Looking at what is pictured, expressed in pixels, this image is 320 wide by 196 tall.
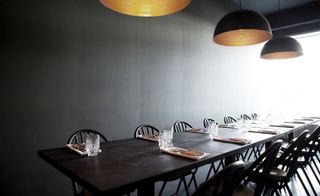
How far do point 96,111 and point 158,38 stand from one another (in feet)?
5.25

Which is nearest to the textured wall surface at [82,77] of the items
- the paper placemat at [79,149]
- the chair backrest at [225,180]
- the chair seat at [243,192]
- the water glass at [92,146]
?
the paper placemat at [79,149]

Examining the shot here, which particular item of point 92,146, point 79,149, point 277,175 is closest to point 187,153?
point 92,146

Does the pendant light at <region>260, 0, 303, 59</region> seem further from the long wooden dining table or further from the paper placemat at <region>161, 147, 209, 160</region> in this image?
the paper placemat at <region>161, 147, 209, 160</region>

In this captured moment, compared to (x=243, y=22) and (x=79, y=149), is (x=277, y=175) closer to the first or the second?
(x=243, y=22)

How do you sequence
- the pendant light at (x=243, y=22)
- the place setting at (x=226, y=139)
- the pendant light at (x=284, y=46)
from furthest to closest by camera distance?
the pendant light at (x=284, y=46) < the pendant light at (x=243, y=22) < the place setting at (x=226, y=139)

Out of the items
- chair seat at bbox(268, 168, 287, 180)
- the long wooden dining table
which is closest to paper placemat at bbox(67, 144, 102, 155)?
the long wooden dining table

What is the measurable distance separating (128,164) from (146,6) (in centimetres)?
117

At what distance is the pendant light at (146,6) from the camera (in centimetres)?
169

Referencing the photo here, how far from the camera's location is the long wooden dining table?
1095mm

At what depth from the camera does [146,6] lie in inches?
68.2

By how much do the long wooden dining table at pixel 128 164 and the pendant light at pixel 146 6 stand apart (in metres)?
1.10

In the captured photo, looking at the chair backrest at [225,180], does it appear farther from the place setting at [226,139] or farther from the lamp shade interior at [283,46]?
the lamp shade interior at [283,46]

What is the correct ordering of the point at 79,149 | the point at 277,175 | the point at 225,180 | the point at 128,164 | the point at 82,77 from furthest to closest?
the point at 82,77
the point at 277,175
the point at 79,149
the point at 128,164
the point at 225,180

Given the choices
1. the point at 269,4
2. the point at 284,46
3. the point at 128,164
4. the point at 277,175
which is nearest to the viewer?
the point at 128,164
